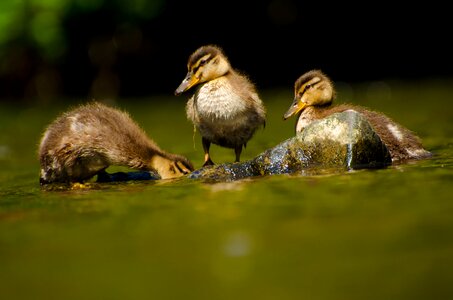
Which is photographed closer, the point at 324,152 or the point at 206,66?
the point at 324,152

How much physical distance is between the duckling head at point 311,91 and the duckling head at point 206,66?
735 millimetres

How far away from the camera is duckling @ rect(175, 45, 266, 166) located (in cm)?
780

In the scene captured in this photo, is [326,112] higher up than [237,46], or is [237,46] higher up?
[326,112]

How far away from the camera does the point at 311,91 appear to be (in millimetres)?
8164

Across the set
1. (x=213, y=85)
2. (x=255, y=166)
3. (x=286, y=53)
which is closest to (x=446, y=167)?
(x=255, y=166)

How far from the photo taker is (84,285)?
3943 mm

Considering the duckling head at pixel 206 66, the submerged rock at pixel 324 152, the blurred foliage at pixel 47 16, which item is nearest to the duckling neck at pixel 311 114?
the submerged rock at pixel 324 152

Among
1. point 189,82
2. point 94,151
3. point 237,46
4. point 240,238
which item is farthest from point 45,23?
point 240,238

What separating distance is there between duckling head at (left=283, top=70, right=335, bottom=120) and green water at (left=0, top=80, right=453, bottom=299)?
130cm

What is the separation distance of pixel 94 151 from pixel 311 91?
212 cm

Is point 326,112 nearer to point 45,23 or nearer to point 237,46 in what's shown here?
point 45,23

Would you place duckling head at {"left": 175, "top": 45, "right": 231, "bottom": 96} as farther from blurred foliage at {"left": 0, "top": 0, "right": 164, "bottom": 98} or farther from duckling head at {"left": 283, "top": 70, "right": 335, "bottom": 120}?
blurred foliage at {"left": 0, "top": 0, "right": 164, "bottom": 98}

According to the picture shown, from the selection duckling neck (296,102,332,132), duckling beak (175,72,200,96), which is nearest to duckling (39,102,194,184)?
duckling beak (175,72,200,96)

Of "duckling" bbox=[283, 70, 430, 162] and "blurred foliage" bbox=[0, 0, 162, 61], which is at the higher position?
"blurred foliage" bbox=[0, 0, 162, 61]
